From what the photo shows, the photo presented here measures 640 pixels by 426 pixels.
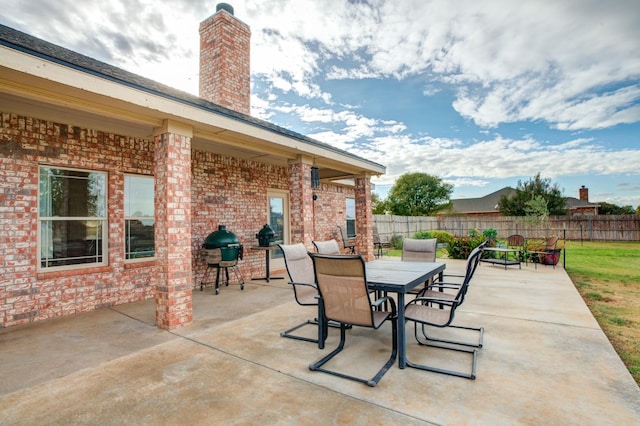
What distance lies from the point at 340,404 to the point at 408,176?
4472 cm

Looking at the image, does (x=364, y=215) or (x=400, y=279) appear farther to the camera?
(x=364, y=215)

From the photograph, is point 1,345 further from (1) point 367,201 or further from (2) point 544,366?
(1) point 367,201

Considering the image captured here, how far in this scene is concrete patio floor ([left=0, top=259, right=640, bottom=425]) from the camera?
202 centimetres

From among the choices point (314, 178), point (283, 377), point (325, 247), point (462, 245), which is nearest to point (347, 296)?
point (283, 377)

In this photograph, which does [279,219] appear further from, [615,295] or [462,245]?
[615,295]

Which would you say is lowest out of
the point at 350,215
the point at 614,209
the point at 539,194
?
the point at 350,215

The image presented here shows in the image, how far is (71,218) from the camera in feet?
15.3

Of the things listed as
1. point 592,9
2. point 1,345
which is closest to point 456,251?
point 592,9

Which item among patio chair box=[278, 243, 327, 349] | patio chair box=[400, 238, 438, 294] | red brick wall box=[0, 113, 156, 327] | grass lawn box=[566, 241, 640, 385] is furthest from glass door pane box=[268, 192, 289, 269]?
grass lawn box=[566, 241, 640, 385]

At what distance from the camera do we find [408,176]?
44281mm

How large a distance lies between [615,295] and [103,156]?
9.64m

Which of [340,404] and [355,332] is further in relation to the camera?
[355,332]

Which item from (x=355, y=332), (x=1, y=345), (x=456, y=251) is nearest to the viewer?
(x=1, y=345)

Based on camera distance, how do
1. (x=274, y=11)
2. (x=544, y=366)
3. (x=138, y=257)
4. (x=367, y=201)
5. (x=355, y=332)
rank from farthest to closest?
(x=367, y=201)
(x=274, y=11)
(x=138, y=257)
(x=355, y=332)
(x=544, y=366)
